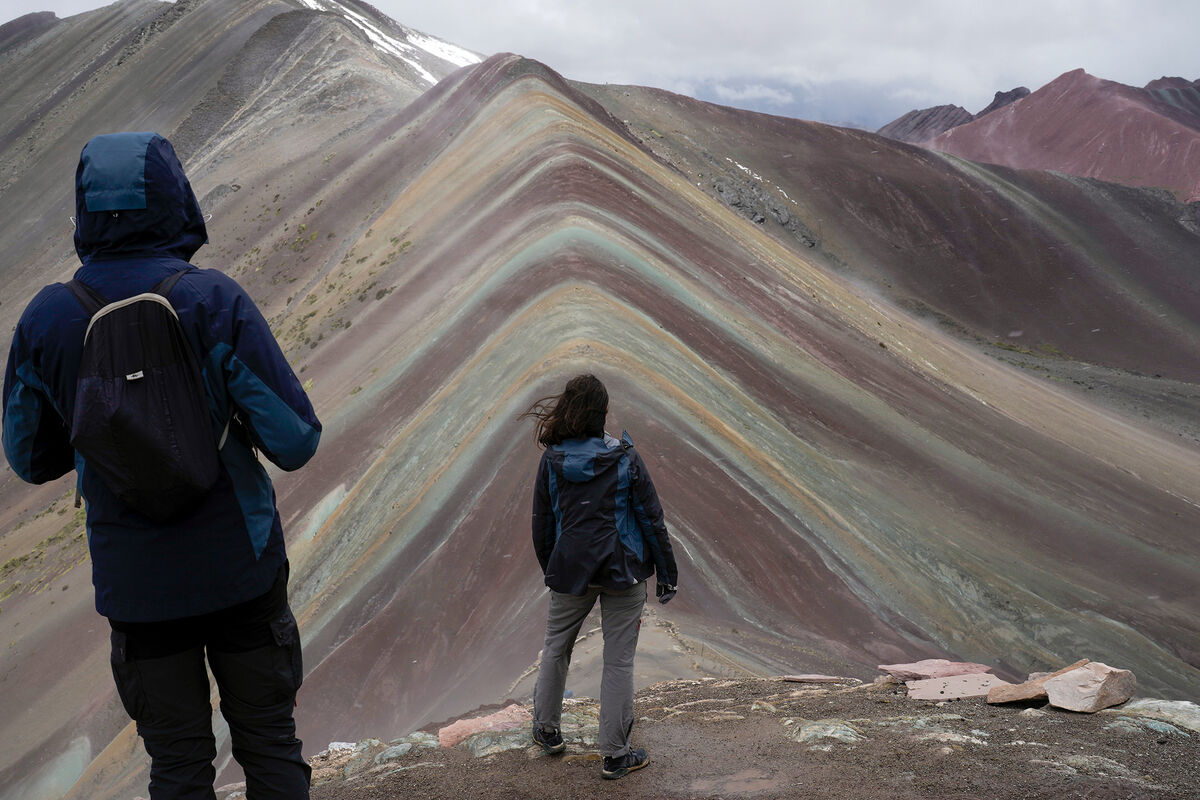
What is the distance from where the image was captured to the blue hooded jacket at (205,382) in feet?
9.86

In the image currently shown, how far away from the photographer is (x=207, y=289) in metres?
3.10

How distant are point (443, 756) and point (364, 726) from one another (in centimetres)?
335

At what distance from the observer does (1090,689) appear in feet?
18.8

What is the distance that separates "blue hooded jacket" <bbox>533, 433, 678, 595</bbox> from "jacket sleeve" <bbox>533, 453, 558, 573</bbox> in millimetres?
22

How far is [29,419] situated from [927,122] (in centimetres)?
11029

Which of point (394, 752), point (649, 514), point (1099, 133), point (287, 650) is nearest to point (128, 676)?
point (287, 650)

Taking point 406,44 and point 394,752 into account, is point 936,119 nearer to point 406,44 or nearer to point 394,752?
point 406,44

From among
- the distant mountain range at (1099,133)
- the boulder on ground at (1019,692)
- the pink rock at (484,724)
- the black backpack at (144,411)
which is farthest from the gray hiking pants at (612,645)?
the distant mountain range at (1099,133)

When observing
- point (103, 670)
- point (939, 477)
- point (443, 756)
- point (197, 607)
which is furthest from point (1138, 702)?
point (103, 670)

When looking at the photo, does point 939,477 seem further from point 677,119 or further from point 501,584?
point 677,119

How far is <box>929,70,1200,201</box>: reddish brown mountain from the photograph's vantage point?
6506cm

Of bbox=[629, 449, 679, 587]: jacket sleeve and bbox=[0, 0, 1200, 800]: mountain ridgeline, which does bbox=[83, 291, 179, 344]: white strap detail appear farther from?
bbox=[0, 0, 1200, 800]: mountain ridgeline

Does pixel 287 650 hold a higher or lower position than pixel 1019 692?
higher

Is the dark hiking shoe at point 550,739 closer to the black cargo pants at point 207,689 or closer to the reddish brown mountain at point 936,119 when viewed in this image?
the black cargo pants at point 207,689
